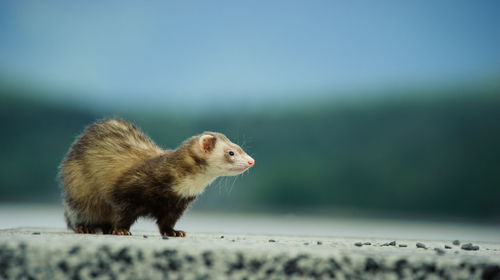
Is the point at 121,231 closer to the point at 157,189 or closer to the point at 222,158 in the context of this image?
the point at 157,189

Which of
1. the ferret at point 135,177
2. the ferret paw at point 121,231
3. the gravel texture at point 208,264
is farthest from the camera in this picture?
the ferret at point 135,177

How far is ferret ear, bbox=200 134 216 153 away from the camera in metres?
2.92

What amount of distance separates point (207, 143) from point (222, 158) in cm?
13

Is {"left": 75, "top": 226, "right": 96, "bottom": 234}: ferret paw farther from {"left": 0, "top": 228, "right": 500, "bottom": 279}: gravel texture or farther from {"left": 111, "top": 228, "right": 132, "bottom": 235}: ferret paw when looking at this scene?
{"left": 0, "top": 228, "right": 500, "bottom": 279}: gravel texture

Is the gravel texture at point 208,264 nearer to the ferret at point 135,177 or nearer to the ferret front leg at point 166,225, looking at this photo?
the ferret at point 135,177

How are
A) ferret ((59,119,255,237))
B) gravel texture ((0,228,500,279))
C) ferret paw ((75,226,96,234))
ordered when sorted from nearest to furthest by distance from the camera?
1. gravel texture ((0,228,500,279))
2. ferret ((59,119,255,237))
3. ferret paw ((75,226,96,234))

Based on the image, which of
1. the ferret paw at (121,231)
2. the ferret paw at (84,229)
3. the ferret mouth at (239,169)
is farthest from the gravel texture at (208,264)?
the ferret paw at (84,229)

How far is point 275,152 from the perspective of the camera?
7.55m

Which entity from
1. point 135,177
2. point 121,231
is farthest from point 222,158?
point 121,231

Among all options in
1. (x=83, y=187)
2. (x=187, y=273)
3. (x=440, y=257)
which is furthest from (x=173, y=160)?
(x=440, y=257)

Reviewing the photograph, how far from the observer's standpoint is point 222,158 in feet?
9.54

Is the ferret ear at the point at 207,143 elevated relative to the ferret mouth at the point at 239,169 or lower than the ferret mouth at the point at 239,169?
elevated

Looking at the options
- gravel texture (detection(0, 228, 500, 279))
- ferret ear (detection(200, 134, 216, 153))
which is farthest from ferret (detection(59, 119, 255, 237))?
gravel texture (detection(0, 228, 500, 279))

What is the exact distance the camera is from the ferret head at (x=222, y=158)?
2904 mm
